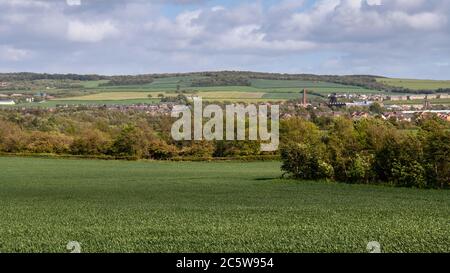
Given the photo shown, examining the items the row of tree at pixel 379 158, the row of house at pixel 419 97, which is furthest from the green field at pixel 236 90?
the row of tree at pixel 379 158

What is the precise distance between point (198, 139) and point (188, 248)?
226 ft

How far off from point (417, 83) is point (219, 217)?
164093 millimetres

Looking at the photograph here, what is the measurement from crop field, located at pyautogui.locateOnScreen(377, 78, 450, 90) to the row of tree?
118m

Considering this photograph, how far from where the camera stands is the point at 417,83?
575 feet

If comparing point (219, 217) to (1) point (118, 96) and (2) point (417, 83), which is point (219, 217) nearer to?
(1) point (118, 96)

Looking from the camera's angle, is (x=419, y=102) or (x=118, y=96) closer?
(x=419, y=102)

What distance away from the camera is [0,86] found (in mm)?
199250

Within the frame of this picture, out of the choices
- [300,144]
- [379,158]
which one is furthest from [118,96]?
[379,158]

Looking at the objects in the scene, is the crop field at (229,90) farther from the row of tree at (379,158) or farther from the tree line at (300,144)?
the row of tree at (379,158)

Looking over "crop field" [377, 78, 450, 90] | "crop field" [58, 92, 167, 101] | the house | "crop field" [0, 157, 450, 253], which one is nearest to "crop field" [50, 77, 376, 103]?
"crop field" [58, 92, 167, 101]

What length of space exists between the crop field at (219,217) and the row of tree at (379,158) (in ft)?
10.5

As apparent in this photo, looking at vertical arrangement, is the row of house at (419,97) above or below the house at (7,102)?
above

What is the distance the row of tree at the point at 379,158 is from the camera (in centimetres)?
4266

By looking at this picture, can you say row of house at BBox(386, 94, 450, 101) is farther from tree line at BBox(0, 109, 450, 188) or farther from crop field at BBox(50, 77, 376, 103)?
tree line at BBox(0, 109, 450, 188)
